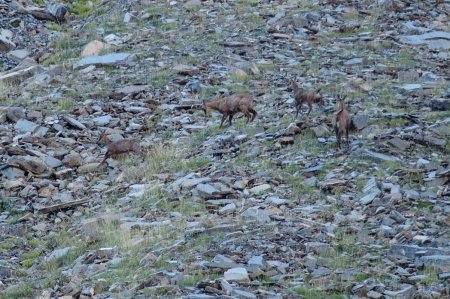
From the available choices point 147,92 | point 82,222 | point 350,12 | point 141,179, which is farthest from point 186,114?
point 350,12

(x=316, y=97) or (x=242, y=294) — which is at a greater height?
(x=242, y=294)

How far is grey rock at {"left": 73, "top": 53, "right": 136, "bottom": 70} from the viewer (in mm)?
22109

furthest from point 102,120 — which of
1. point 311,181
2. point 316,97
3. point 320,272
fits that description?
point 320,272

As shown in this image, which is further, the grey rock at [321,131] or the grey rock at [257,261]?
the grey rock at [321,131]

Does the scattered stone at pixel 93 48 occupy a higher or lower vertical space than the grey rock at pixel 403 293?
lower

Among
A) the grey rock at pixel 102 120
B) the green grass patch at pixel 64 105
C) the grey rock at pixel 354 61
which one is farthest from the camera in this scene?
the grey rock at pixel 354 61

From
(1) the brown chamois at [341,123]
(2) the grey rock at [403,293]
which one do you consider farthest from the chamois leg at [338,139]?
(2) the grey rock at [403,293]

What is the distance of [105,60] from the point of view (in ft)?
73.0

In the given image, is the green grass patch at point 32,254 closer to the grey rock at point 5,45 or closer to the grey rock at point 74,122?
the grey rock at point 74,122

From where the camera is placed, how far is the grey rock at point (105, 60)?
22.1 metres

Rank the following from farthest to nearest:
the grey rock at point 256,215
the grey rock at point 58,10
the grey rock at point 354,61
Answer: the grey rock at point 58,10 < the grey rock at point 354,61 < the grey rock at point 256,215

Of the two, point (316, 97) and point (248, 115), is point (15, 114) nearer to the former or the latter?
point (248, 115)

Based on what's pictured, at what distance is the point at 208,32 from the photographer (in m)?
23.7

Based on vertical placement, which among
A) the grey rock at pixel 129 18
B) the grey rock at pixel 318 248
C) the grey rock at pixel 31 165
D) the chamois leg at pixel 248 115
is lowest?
the grey rock at pixel 129 18
